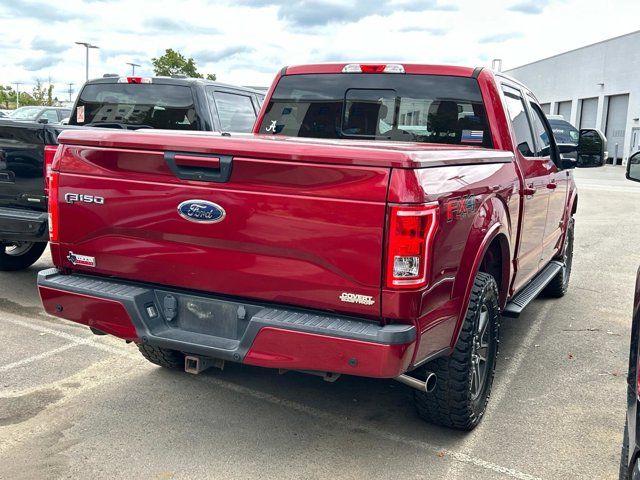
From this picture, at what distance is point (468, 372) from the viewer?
3.57 meters

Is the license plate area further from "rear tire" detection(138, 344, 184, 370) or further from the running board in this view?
the running board

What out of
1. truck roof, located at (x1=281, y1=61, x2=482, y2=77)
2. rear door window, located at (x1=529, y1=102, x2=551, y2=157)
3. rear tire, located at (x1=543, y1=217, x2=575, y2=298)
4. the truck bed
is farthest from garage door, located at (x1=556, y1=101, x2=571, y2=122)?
the truck bed

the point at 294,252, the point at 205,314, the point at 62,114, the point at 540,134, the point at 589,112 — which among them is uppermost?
the point at 589,112

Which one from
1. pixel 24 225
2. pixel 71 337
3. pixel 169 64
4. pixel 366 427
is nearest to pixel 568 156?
pixel 366 427

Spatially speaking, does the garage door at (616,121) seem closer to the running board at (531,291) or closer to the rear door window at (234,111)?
the rear door window at (234,111)

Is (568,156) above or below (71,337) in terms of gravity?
above

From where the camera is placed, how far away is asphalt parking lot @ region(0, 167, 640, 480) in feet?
11.3

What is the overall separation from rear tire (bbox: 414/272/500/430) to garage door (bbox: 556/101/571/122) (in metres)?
50.5

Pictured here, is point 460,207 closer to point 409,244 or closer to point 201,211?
point 409,244

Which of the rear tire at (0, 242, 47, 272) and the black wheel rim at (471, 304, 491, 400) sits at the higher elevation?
the black wheel rim at (471, 304, 491, 400)

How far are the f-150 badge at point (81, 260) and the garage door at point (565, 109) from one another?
51474mm

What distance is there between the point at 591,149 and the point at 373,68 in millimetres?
2502

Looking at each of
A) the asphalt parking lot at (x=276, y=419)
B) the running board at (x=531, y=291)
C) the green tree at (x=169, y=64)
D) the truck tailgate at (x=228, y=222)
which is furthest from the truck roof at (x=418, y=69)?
the green tree at (x=169, y=64)

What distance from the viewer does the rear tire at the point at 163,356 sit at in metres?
4.47
